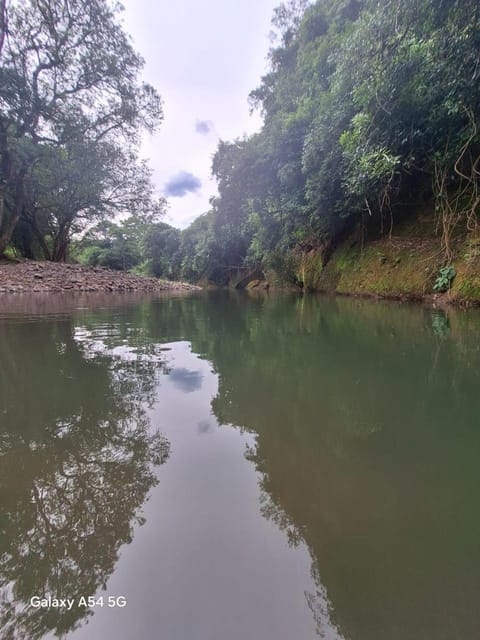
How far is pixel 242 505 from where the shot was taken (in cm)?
83

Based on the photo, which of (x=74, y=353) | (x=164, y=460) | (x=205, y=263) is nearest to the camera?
(x=164, y=460)

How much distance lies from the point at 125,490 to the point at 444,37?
5.07 metres

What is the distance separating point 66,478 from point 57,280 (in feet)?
36.8

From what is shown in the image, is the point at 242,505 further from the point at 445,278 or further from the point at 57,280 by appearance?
the point at 57,280

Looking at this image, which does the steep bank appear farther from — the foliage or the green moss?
the green moss

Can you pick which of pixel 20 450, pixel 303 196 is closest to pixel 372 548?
pixel 20 450

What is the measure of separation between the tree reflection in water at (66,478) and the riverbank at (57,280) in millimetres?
8691

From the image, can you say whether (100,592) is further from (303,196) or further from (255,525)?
(303,196)

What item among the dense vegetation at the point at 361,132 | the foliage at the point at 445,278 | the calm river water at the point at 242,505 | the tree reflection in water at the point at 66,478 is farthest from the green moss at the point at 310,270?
the tree reflection in water at the point at 66,478

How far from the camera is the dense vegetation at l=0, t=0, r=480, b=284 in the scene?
4035 mm

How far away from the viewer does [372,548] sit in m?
0.67

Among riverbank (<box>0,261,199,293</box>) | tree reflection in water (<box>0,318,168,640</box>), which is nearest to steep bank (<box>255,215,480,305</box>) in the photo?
tree reflection in water (<box>0,318,168,640</box>)

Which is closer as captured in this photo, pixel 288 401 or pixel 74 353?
pixel 288 401

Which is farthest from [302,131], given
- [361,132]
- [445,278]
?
[445,278]
